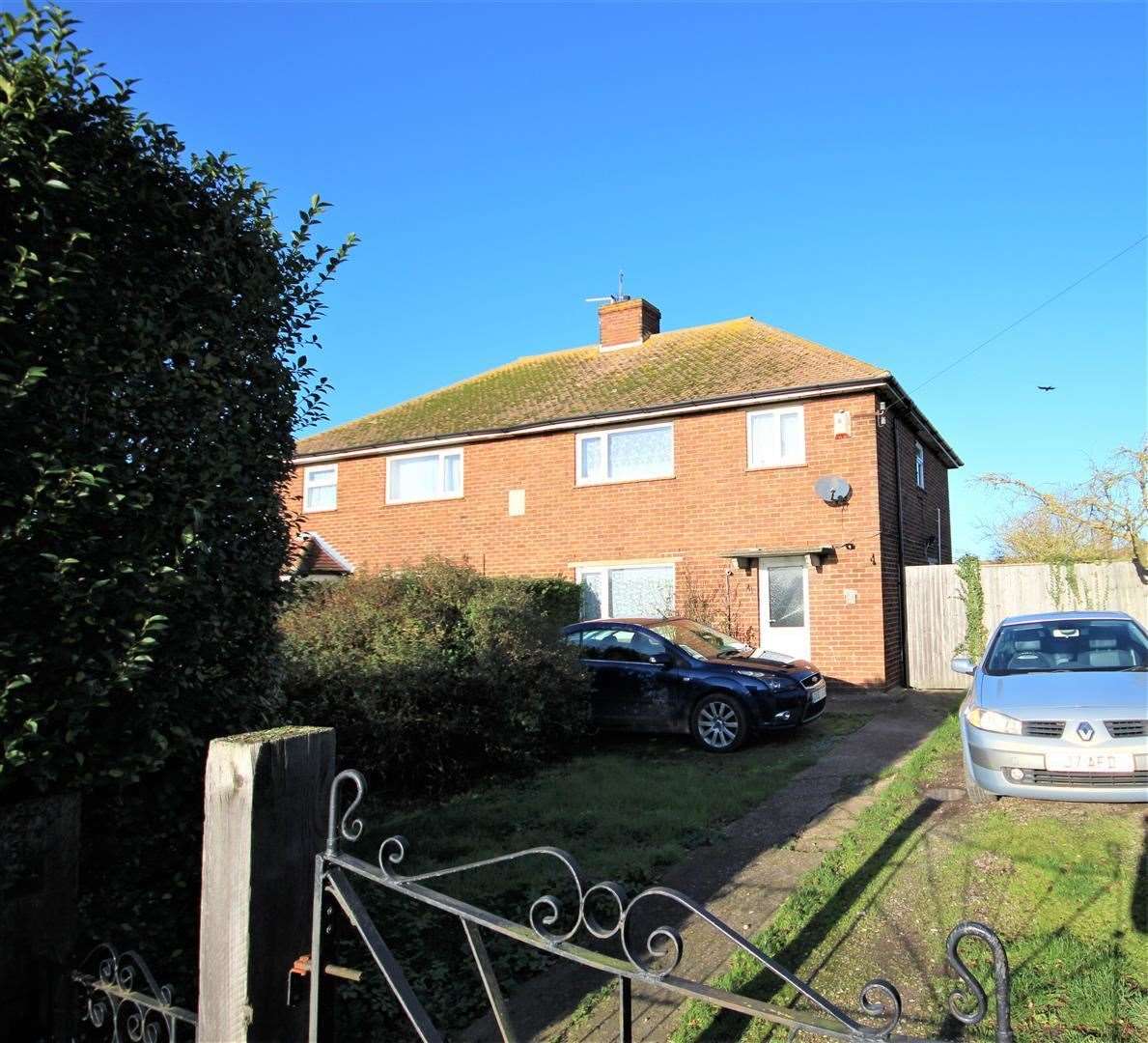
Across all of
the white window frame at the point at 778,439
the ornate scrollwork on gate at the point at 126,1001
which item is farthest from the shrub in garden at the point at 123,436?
the white window frame at the point at 778,439

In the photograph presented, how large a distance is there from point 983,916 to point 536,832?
9.66ft

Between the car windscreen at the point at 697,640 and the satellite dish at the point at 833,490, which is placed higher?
the satellite dish at the point at 833,490

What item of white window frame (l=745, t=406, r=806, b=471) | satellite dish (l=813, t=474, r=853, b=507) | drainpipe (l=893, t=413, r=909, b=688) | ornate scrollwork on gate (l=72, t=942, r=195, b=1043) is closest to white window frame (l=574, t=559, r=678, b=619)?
white window frame (l=745, t=406, r=806, b=471)

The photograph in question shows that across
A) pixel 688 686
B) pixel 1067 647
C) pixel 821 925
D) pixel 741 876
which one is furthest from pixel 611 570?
pixel 821 925

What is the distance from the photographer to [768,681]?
9.56 m

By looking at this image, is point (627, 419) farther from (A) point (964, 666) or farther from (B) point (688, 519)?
(A) point (964, 666)

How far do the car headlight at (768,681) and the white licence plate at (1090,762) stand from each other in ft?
12.2

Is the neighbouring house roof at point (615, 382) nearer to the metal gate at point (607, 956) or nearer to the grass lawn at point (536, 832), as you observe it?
the grass lawn at point (536, 832)

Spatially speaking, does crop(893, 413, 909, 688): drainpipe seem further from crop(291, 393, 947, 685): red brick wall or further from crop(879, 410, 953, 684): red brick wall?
crop(291, 393, 947, 685): red brick wall

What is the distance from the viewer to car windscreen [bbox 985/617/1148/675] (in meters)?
7.24

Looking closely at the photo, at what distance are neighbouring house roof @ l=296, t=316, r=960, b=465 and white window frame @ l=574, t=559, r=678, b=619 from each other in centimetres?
296

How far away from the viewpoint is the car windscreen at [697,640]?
10359mm

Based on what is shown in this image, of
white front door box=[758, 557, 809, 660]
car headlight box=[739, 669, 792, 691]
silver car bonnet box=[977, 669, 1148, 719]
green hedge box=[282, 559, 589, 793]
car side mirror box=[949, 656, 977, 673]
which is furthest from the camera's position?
white front door box=[758, 557, 809, 660]

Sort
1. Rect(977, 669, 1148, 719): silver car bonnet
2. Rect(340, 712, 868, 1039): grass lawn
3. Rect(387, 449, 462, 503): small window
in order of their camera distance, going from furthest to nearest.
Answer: Rect(387, 449, 462, 503): small window → Rect(977, 669, 1148, 719): silver car bonnet → Rect(340, 712, 868, 1039): grass lawn
